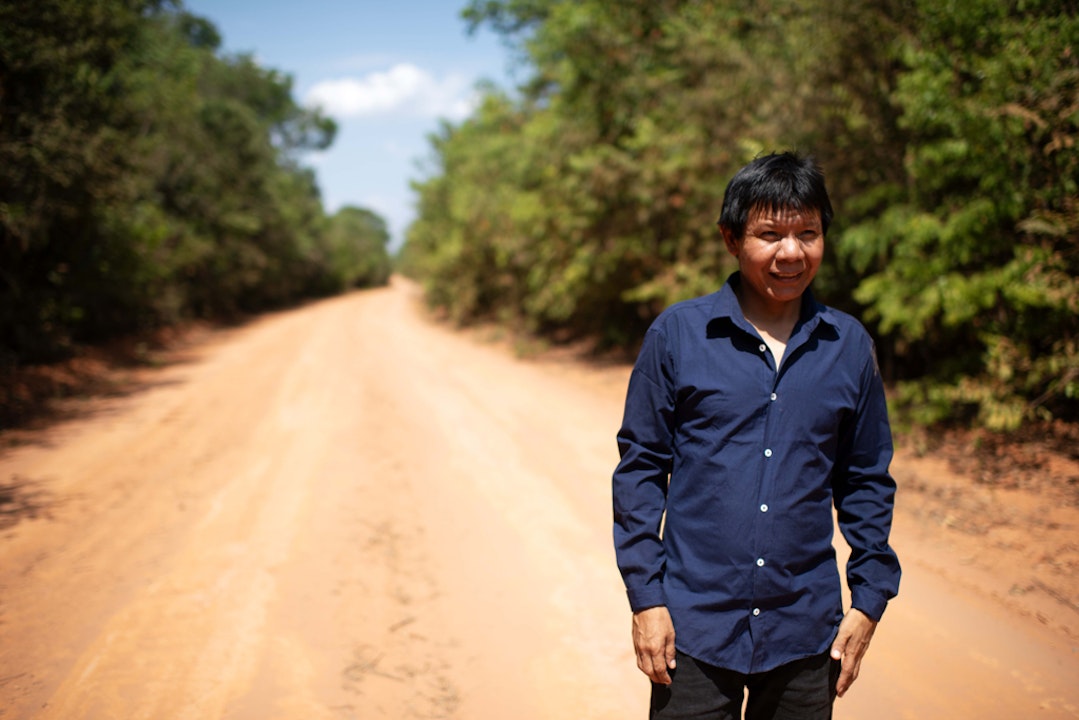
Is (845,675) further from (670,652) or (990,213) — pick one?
(990,213)

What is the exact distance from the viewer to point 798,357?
1.74m

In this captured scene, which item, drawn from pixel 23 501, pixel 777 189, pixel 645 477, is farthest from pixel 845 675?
pixel 23 501

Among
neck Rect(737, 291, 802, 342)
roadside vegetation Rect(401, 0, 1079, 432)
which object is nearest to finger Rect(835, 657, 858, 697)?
neck Rect(737, 291, 802, 342)

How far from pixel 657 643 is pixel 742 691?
268 mm

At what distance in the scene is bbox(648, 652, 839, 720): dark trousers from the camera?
170 centimetres

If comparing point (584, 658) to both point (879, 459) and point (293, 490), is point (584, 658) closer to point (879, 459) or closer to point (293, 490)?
point (879, 459)

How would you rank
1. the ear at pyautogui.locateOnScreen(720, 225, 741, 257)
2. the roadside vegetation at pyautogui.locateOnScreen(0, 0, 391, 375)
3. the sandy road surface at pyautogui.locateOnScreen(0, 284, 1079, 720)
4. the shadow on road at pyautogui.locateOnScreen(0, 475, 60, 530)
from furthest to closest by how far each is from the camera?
the roadside vegetation at pyautogui.locateOnScreen(0, 0, 391, 375), the shadow on road at pyautogui.locateOnScreen(0, 475, 60, 530), the sandy road surface at pyautogui.locateOnScreen(0, 284, 1079, 720), the ear at pyautogui.locateOnScreen(720, 225, 741, 257)

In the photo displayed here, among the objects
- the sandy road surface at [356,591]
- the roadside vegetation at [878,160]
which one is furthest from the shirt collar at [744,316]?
the sandy road surface at [356,591]

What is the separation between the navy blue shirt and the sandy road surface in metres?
1.68

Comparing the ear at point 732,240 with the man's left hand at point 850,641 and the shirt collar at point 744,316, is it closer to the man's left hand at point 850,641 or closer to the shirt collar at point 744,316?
the shirt collar at point 744,316

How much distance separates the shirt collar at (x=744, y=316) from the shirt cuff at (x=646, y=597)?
2.34ft

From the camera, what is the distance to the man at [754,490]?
1.70m

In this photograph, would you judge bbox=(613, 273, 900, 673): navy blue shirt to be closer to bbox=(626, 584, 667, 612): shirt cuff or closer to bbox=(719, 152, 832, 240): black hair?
bbox=(626, 584, 667, 612): shirt cuff

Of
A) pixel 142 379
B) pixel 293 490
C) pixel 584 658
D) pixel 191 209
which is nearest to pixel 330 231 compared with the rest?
pixel 191 209
